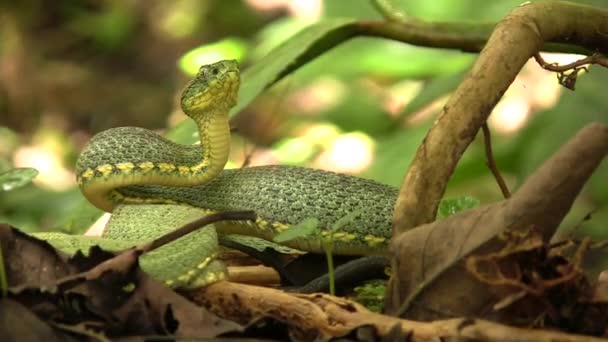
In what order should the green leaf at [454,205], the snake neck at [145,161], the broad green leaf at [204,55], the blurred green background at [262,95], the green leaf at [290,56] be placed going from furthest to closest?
the broad green leaf at [204,55], the blurred green background at [262,95], the green leaf at [290,56], the snake neck at [145,161], the green leaf at [454,205]

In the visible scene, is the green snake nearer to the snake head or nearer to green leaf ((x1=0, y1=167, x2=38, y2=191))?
the snake head

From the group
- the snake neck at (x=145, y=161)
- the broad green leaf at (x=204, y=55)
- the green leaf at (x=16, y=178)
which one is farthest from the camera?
the broad green leaf at (x=204, y=55)

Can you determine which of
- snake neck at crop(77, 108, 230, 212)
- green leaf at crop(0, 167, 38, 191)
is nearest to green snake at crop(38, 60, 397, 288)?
snake neck at crop(77, 108, 230, 212)

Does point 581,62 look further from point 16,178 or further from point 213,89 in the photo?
point 16,178

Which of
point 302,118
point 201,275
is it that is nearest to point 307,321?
point 201,275

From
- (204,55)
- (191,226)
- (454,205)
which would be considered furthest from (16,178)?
(204,55)

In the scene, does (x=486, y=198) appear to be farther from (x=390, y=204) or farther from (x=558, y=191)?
(x=558, y=191)

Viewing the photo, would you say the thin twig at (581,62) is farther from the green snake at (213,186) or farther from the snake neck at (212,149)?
the snake neck at (212,149)

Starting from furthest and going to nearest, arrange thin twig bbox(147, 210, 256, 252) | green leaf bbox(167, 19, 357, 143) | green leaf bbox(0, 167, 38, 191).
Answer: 1. green leaf bbox(167, 19, 357, 143)
2. green leaf bbox(0, 167, 38, 191)
3. thin twig bbox(147, 210, 256, 252)

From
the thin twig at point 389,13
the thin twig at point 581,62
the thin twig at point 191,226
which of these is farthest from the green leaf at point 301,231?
the thin twig at point 389,13
